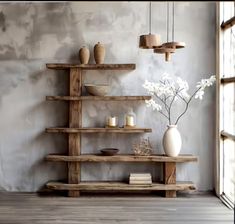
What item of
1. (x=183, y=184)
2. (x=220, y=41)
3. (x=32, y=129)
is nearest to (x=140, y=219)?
(x=183, y=184)

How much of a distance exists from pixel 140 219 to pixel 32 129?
2183 millimetres

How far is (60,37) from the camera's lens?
5551mm

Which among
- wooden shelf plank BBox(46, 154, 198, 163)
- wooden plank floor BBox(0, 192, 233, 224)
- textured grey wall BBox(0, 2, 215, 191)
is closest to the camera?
wooden plank floor BBox(0, 192, 233, 224)

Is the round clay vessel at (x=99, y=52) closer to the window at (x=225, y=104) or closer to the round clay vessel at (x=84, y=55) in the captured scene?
the round clay vessel at (x=84, y=55)

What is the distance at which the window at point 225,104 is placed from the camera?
5.27m

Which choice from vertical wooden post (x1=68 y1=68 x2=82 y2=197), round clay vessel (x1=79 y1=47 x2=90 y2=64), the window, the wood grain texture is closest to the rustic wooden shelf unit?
vertical wooden post (x1=68 y1=68 x2=82 y2=197)

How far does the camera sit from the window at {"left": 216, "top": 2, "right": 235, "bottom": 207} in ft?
17.3

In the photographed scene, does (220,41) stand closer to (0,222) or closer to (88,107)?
(88,107)

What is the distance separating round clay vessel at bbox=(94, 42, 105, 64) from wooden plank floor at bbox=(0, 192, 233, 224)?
182 cm

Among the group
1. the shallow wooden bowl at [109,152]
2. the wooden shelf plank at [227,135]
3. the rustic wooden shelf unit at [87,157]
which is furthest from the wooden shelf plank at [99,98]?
the wooden shelf plank at [227,135]

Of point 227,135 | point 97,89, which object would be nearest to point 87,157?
point 97,89

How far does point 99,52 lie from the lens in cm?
532

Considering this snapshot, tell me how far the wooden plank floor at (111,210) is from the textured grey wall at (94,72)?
489 millimetres

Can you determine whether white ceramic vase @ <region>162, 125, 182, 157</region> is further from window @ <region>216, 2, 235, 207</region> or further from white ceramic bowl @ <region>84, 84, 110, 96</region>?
white ceramic bowl @ <region>84, 84, 110, 96</region>
